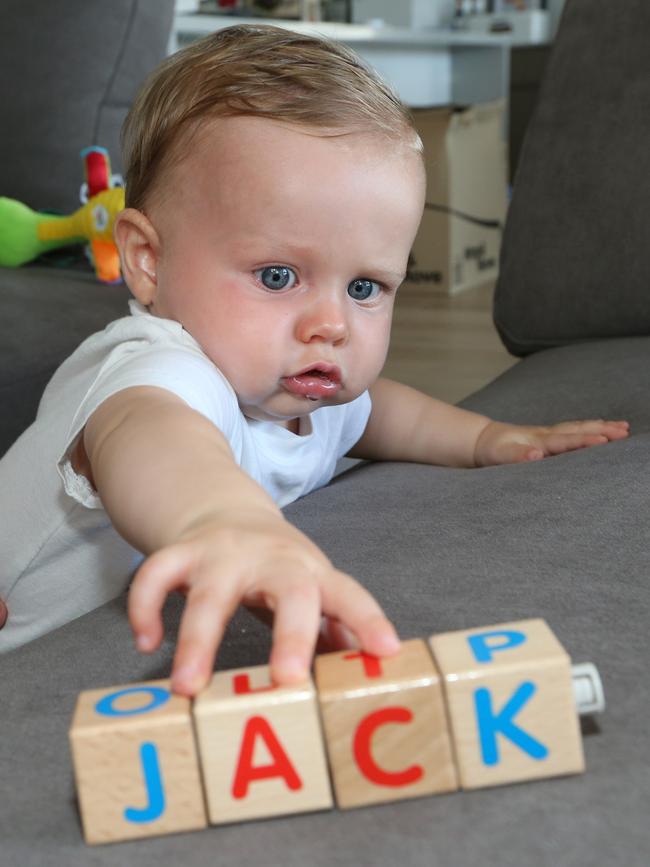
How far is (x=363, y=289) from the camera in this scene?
0.91 meters

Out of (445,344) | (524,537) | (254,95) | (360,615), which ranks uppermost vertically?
(254,95)

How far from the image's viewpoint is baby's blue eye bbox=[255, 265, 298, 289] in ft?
2.77

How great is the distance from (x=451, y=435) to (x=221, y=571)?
0.71 metres

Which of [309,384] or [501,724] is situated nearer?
[501,724]

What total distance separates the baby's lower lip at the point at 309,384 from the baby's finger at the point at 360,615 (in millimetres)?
389

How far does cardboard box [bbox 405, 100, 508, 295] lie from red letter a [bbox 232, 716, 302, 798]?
337 centimetres

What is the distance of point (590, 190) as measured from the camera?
54.7 inches

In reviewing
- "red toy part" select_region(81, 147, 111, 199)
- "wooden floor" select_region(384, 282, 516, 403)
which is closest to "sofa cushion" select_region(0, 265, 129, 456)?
"red toy part" select_region(81, 147, 111, 199)

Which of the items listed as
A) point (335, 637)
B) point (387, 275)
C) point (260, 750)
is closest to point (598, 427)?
point (387, 275)

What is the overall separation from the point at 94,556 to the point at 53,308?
0.61m

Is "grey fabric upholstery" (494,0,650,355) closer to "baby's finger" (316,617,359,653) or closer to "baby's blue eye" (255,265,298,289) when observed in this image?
"baby's blue eye" (255,265,298,289)

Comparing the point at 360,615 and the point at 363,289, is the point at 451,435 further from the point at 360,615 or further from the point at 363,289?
the point at 360,615

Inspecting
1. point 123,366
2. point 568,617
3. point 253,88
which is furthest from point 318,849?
point 253,88

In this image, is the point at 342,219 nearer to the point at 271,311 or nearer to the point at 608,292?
the point at 271,311
